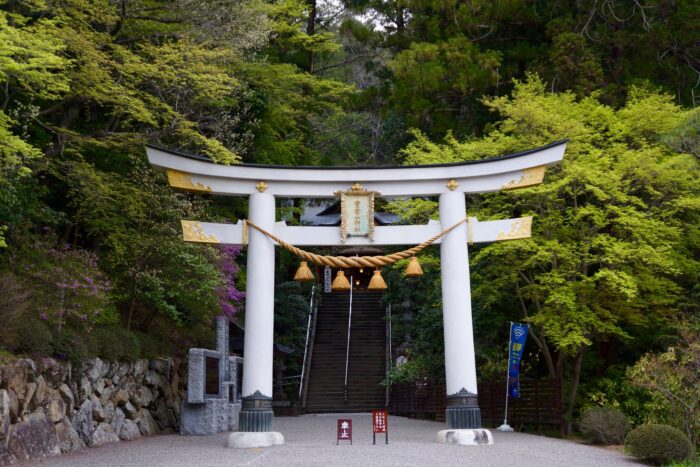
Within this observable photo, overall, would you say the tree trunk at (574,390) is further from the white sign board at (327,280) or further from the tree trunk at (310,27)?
the white sign board at (327,280)

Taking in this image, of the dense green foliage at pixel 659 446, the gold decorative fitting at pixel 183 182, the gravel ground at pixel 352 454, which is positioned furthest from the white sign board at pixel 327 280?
the dense green foliage at pixel 659 446

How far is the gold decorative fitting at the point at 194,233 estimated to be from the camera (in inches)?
545

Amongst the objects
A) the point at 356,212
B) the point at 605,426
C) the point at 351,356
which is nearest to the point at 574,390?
the point at 605,426

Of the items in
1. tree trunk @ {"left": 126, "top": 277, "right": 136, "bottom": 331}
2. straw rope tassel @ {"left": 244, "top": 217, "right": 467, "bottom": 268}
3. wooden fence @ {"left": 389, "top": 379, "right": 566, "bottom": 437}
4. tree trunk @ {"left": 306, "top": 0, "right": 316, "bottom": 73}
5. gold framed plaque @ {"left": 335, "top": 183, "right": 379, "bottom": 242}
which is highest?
tree trunk @ {"left": 306, "top": 0, "right": 316, "bottom": 73}

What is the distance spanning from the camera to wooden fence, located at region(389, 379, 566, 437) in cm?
1800

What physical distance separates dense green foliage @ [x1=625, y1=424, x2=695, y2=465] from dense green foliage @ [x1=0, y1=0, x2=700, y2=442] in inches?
83.2

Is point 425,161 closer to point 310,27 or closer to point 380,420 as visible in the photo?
point 380,420

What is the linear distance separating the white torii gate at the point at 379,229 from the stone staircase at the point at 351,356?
12613 mm

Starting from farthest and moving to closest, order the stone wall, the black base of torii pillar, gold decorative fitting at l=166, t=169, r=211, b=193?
gold decorative fitting at l=166, t=169, r=211, b=193 < the black base of torii pillar < the stone wall

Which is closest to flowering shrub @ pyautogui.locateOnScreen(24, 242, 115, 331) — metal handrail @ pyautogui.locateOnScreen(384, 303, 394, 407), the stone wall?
the stone wall

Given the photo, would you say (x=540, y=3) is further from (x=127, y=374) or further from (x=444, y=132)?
(x=127, y=374)

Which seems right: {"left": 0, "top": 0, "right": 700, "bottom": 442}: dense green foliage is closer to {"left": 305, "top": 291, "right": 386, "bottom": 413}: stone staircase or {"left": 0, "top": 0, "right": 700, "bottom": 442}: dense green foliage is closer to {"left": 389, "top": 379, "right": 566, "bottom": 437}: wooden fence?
{"left": 389, "top": 379, "right": 566, "bottom": 437}: wooden fence

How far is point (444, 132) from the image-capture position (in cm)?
2406

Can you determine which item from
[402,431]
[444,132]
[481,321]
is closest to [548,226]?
[481,321]
